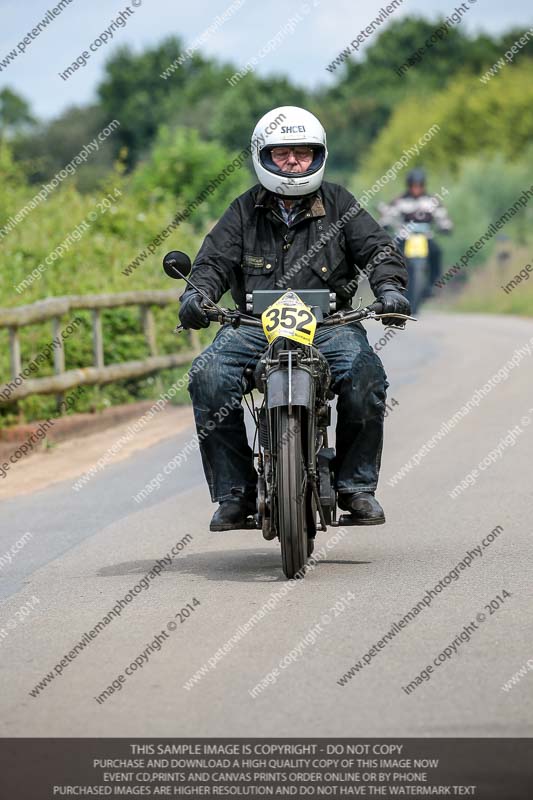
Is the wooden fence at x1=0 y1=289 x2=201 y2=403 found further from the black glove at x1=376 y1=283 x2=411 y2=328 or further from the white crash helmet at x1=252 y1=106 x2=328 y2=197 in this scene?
the black glove at x1=376 y1=283 x2=411 y2=328

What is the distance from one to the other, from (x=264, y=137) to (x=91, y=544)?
2.64 metres

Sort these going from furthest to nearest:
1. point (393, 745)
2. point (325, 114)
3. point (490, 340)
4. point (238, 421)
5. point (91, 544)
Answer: point (325, 114), point (490, 340), point (91, 544), point (238, 421), point (393, 745)

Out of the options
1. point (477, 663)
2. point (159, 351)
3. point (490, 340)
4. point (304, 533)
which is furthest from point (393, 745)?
point (490, 340)

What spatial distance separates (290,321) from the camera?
23.1ft

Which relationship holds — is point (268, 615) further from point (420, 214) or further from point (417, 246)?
point (420, 214)

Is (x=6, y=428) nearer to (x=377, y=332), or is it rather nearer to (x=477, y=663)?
(x=477, y=663)

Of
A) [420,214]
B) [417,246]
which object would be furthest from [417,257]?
[420,214]

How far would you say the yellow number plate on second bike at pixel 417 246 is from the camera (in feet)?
79.0

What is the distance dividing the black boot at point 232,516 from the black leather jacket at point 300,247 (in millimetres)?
971

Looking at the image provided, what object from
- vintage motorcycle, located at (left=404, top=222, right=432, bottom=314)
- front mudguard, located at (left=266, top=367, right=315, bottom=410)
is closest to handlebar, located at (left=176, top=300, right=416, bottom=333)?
front mudguard, located at (left=266, top=367, right=315, bottom=410)

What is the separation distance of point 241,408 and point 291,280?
673 millimetres

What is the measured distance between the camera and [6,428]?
13.7 metres

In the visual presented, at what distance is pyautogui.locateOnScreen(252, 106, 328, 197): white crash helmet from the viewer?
7.50 meters

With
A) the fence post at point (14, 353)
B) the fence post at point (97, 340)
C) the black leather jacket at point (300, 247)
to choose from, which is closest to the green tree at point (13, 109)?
the fence post at point (97, 340)
